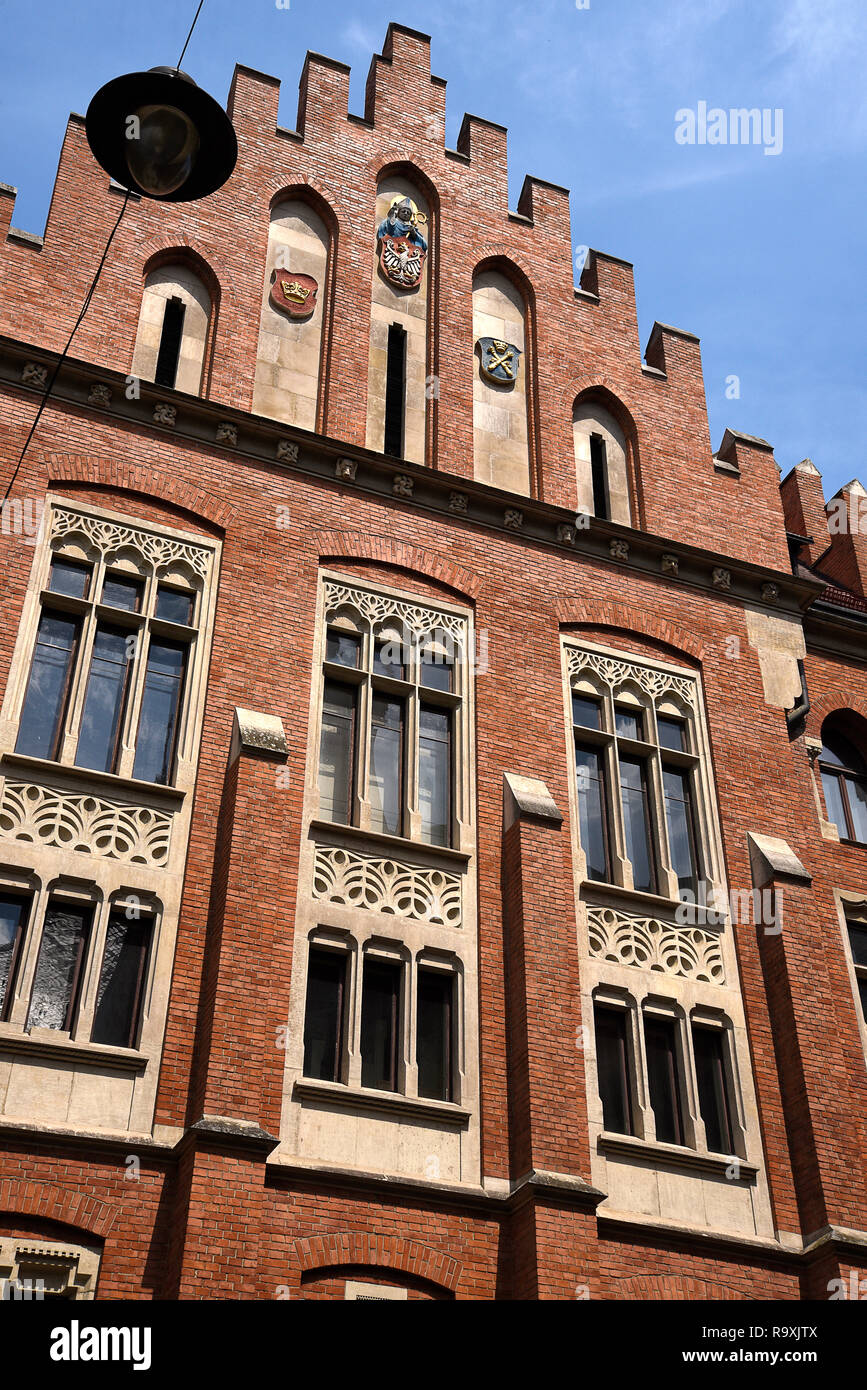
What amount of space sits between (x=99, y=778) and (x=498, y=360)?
921cm

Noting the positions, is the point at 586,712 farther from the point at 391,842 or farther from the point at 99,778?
the point at 99,778

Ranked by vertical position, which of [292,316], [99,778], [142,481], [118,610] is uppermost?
[292,316]

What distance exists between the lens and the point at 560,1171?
1460cm

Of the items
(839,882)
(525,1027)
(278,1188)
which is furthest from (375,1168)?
(839,882)

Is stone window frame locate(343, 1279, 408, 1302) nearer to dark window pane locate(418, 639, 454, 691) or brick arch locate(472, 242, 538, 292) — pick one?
dark window pane locate(418, 639, 454, 691)

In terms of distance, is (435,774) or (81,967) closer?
(81,967)

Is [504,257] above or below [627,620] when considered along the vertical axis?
above

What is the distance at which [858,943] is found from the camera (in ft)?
63.0

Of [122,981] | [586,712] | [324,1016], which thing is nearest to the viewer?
[122,981]

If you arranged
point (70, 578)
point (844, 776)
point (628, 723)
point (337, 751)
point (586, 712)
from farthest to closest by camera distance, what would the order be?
point (844, 776), point (628, 723), point (586, 712), point (337, 751), point (70, 578)

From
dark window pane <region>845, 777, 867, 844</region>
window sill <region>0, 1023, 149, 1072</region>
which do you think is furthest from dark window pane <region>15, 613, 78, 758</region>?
dark window pane <region>845, 777, 867, 844</region>

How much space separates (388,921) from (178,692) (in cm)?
345

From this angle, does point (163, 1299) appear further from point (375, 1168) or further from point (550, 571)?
point (550, 571)

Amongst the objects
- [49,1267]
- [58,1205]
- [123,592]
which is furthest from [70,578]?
[49,1267]
